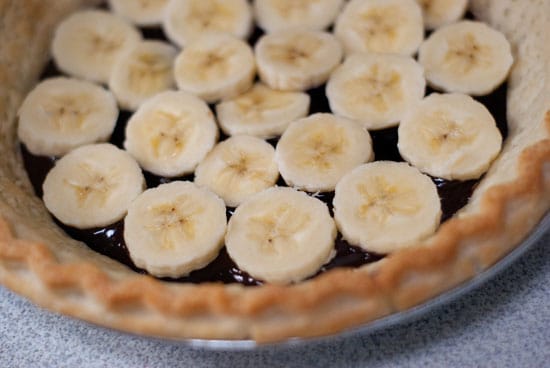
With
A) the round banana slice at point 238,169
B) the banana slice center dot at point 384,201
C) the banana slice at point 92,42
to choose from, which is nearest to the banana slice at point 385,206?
the banana slice center dot at point 384,201

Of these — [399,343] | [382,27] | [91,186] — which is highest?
[382,27]

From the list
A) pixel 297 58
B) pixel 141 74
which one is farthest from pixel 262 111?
pixel 141 74

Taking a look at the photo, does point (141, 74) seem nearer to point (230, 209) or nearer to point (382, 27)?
point (230, 209)

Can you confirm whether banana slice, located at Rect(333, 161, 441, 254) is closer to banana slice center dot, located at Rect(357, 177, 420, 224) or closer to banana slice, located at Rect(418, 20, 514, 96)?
banana slice center dot, located at Rect(357, 177, 420, 224)

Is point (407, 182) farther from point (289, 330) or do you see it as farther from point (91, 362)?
point (91, 362)

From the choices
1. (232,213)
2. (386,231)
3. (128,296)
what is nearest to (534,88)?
(386,231)

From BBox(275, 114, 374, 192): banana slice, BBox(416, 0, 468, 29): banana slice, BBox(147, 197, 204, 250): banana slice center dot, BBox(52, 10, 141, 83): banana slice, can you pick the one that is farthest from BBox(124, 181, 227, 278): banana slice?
BBox(416, 0, 468, 29): banana slice
